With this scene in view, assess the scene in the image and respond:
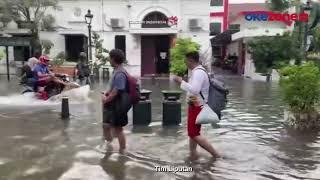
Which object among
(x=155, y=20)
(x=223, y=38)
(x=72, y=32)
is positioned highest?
(x=155, y=20)

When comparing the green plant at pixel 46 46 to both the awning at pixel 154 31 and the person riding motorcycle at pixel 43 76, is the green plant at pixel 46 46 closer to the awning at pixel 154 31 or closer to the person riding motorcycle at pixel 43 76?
the awning at pixel 154 31

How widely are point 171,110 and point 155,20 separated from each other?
71.2 feet

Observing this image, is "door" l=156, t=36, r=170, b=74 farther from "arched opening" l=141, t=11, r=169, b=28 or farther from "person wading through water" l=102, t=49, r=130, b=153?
"person wading through water" l=102, t=49, r=130, b=153

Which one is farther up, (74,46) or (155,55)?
(74,46)

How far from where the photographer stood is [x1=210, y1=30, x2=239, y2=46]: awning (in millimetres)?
38622

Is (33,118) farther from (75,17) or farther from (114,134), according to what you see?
(75,17)

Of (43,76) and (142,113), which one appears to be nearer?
(142,113)

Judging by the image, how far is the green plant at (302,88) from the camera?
906 centimetres

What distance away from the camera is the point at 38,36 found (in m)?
30.3

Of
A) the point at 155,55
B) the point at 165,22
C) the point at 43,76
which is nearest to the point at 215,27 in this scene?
the point at 155,55

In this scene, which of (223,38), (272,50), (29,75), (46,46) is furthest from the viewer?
(223,38)

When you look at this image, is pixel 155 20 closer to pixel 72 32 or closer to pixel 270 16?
pixel 72 32

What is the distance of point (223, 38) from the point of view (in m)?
41.3

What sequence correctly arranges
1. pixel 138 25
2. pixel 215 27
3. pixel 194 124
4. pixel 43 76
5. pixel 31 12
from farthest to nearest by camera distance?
1. pixel 215 27
2. pixel 31 12
3. pixel 138 25
4. pixel 43 76
5. pixel 194 124
